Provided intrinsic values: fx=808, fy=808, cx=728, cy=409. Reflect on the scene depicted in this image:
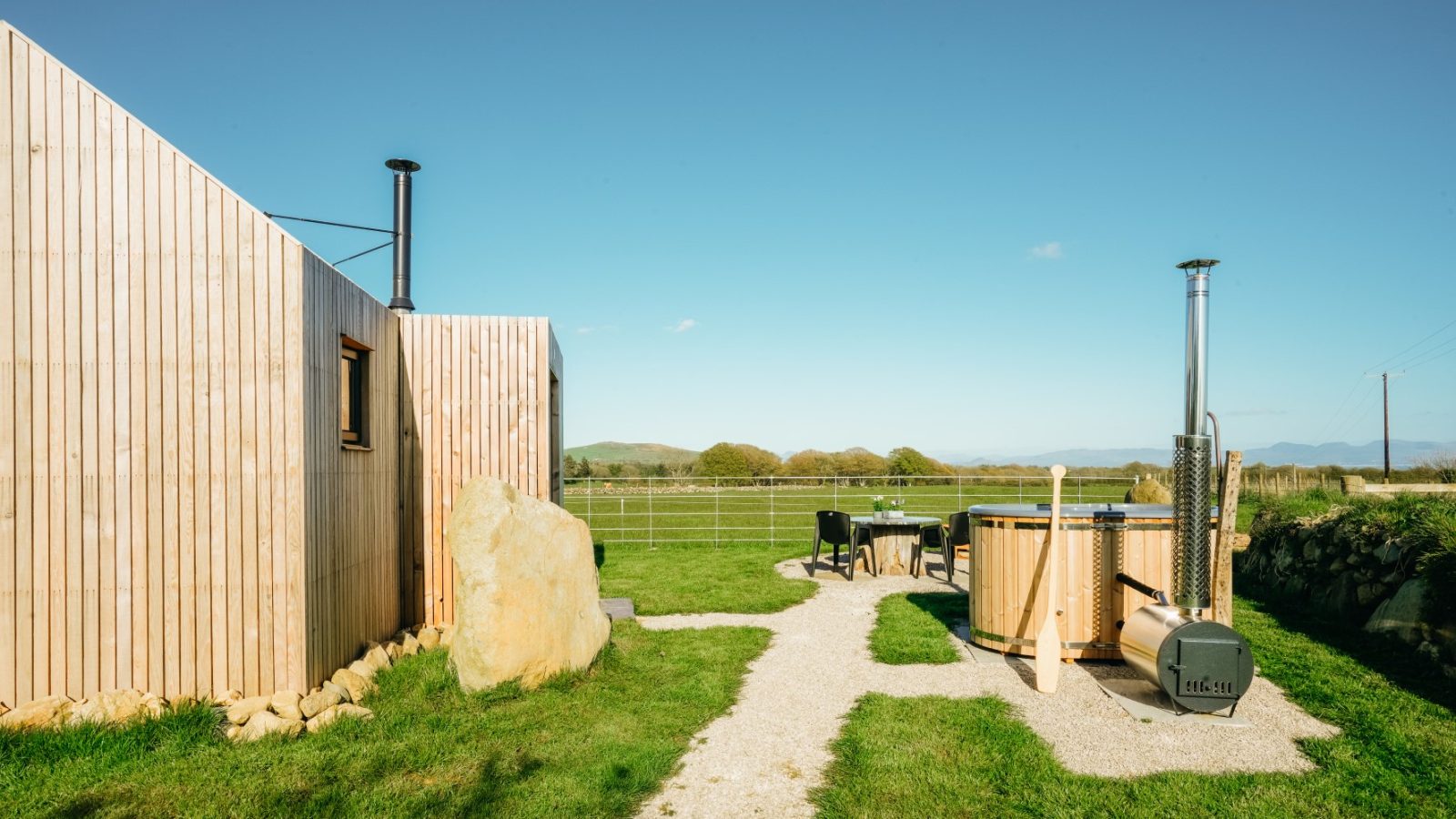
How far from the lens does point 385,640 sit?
755 centimetres

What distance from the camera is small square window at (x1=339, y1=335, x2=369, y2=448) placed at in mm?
7020

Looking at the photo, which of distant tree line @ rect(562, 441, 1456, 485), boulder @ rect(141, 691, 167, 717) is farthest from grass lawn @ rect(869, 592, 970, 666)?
distant tree line @ rect(562, 441, 1456, 485)

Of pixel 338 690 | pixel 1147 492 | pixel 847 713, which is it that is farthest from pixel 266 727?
pixel 1147 492

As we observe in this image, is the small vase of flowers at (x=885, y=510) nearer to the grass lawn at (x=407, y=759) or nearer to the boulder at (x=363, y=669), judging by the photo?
the grass lawn at (x=407, y=759)

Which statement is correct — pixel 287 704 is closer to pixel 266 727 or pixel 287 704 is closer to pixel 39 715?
pixel 266 727

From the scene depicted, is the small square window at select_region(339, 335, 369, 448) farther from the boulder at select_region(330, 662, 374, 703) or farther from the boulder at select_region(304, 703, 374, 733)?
the boulder at select_region(304, 703, 374, 733)

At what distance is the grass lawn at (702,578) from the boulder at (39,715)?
5.23m

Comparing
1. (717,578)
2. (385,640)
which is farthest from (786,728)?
(717,578)

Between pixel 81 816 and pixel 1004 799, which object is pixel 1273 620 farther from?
pixel 81 816

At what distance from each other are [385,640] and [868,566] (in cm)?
703

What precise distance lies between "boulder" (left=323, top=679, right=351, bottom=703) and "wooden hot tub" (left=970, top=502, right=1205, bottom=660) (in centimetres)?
527

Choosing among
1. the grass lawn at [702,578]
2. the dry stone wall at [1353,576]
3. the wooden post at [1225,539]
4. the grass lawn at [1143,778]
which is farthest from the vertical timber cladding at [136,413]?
the dry stone wall at [1353,576]

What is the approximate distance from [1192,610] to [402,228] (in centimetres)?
863

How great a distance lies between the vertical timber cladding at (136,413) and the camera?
211 inches
